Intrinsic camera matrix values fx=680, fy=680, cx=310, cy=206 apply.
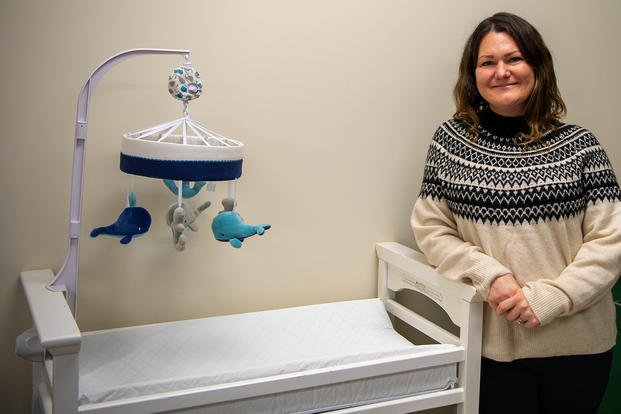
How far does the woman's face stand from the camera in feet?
5.38

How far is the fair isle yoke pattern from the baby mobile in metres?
0.51

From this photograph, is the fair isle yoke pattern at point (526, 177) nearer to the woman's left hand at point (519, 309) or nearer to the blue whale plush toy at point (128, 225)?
the woman's left hand at point (519, 309)

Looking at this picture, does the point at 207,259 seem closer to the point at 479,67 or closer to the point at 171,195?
the point at 171,195

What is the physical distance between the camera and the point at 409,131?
2041 mm

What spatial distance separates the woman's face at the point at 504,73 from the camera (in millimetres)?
1641

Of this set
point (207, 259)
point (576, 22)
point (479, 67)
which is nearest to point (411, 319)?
point (207, 259)

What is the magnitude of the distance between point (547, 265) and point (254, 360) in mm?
728

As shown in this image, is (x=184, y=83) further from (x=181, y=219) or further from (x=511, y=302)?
(x=511, y=302)

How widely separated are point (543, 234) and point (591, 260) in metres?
0.12

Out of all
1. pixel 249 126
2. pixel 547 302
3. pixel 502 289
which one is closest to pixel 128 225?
pixel 249 126

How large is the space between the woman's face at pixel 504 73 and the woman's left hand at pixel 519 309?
0.47 m

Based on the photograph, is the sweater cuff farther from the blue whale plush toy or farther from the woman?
the blue whale plush toy

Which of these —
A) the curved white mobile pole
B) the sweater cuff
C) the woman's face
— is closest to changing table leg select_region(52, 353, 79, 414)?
the curved white mobile pole

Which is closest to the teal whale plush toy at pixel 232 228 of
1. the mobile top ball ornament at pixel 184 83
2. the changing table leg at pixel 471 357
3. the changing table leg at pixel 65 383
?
the mobile top ball ornament at pixel 184 83
